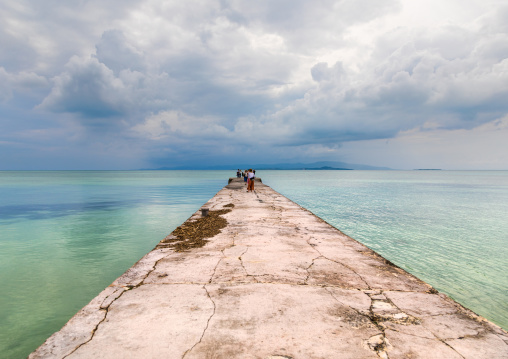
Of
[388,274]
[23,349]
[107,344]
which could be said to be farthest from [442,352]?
[23,349]

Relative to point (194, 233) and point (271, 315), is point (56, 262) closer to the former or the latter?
point (194, 233)

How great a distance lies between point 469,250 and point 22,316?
11951mm

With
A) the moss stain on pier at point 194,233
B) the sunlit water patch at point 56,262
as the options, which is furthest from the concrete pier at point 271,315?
the sunlit water patch at point 56,262

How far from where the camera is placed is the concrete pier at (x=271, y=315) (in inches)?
93.9

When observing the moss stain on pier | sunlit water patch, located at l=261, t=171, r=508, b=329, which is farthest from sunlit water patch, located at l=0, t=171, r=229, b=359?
sunlit water patch, located at l=261, t=171, r=508, b=329

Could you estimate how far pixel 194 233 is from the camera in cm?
715

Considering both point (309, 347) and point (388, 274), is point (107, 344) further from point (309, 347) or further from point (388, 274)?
point (388, 274)

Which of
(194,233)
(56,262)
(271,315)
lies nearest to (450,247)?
(194,233)

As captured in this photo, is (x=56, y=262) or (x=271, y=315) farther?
(x=56, y=262)

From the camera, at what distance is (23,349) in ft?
12.0

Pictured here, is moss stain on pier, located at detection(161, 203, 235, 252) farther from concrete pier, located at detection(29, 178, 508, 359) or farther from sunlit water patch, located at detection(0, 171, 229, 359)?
sunlit water patch, located at detection(0, 171, 229, 359)

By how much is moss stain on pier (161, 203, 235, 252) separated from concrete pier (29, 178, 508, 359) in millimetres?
918

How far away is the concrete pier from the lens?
238 centimetres

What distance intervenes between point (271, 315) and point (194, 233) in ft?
15.0
